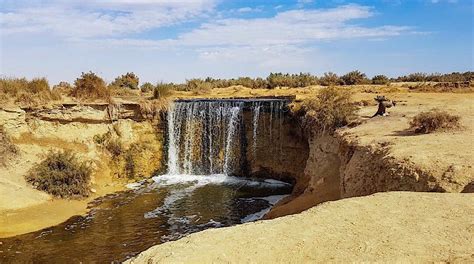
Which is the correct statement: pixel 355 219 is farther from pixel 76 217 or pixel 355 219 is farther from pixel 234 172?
pixel 234 172

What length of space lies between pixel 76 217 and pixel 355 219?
462 inches

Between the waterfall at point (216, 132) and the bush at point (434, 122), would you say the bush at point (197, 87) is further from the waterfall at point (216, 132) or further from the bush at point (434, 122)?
the bush at point (434, 122)

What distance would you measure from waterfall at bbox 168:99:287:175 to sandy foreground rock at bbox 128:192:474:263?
1371 cm

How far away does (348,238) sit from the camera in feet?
17.4

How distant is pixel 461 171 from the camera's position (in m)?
7.87

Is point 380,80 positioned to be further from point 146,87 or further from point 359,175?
point 359,175

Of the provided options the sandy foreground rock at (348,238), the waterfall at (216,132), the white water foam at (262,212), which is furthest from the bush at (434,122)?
the waterfall at (216,132)

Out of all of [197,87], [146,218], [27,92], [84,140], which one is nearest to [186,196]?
[146,218]

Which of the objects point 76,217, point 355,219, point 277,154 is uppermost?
point 355,219

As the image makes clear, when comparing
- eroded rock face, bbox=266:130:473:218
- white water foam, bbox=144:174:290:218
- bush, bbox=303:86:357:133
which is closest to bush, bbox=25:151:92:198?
white water foam, bbox=144:174:290:218

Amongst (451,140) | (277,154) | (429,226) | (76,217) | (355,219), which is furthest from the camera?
(277,154)

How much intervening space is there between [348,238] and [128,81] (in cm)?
3138

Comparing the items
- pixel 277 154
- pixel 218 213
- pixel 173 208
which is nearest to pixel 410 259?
pixel 218 213

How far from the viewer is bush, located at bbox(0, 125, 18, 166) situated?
679 inches
